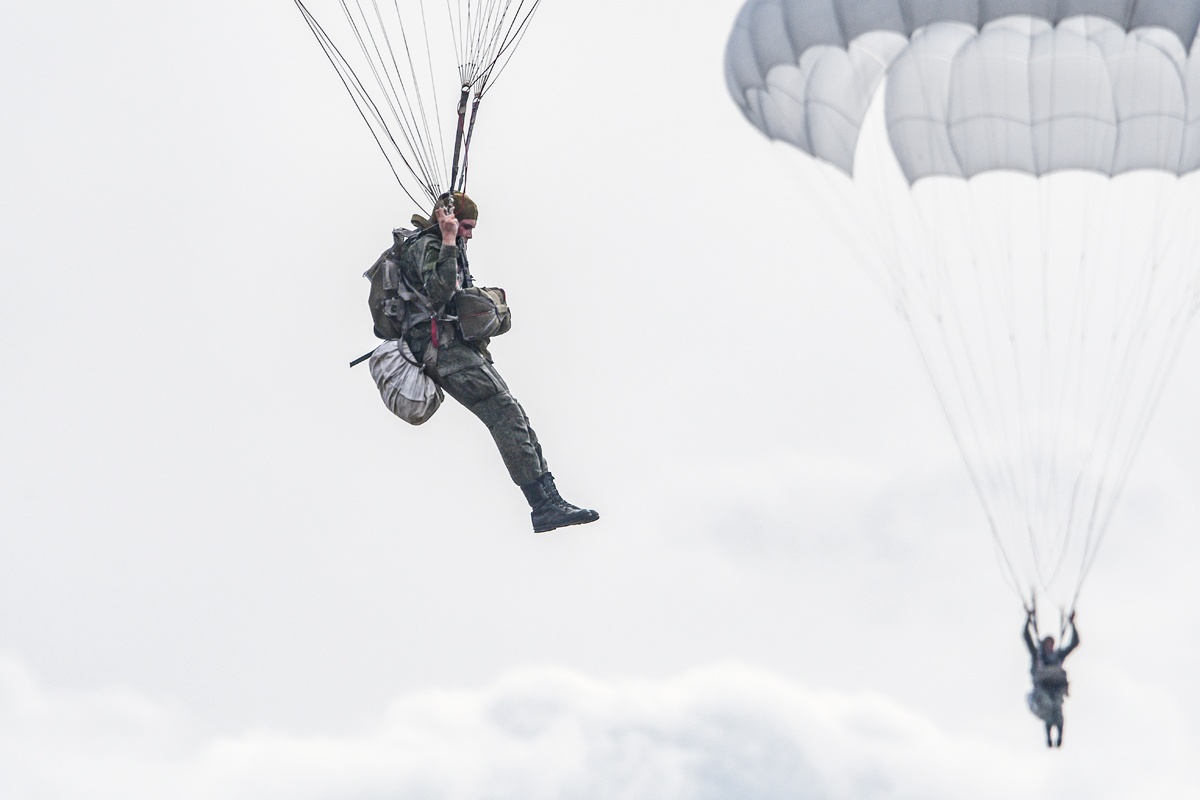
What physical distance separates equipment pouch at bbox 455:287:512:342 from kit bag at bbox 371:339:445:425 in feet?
1.43

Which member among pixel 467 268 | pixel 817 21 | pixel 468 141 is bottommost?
pixel 467 268

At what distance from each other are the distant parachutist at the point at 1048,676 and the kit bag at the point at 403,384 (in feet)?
28.8

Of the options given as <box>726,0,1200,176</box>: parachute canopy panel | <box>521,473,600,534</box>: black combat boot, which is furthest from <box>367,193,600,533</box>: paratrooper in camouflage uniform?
<box>726,0,1200,176</box>: parachute canopy panel

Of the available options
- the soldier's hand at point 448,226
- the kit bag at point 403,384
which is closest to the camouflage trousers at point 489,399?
the kit bag at point 403,384

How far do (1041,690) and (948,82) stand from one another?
626cm

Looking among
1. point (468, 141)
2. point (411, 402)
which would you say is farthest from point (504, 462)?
point (468, 141)

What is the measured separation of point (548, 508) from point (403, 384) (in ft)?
4.43

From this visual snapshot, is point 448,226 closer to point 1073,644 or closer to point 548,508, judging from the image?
point 548,508

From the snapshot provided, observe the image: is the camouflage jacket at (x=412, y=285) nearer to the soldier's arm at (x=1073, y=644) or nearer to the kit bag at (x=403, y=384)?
the kit bag at (x=403, y=384)

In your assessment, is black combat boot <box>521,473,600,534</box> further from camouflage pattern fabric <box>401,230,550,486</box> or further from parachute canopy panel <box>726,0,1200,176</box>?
parachute canopy panel <box>726,0,1200,176</box>

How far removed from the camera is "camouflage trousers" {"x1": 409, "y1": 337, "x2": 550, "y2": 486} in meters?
14.6

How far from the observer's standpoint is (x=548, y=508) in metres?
14.6

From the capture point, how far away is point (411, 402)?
14.5 meters

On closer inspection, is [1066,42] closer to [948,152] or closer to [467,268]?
[948,152]
